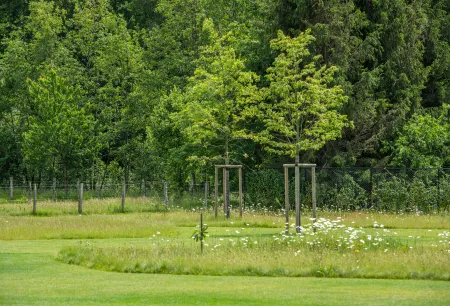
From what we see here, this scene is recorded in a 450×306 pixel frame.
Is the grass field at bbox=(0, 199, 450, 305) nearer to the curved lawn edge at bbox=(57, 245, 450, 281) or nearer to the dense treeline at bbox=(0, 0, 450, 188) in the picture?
the curved lawn edge at bbox=(57, 245, 450, 281)

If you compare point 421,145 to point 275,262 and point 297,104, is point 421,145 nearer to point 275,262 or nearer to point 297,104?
point 297,104

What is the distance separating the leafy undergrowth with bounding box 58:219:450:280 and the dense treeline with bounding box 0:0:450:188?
732 inches

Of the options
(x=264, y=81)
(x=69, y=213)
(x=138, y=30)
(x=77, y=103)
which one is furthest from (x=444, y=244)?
(x=138, y=30)

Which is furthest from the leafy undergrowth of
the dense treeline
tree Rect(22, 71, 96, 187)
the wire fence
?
tree Rect(22, 71, 96, 187)

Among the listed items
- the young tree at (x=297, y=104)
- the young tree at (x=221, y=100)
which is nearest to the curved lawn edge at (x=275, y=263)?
the young tree at (x=297, y=104)

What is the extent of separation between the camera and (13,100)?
234 feet

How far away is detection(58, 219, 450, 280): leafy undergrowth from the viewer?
19.9 m

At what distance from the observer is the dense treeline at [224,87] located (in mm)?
44812

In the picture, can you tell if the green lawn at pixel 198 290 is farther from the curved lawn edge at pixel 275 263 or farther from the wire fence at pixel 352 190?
the wire fence at pixel 352 190

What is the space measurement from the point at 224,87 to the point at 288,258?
2464cm

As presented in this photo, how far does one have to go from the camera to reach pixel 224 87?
45.2 meters

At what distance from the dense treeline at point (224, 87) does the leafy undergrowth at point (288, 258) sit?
18598 mm

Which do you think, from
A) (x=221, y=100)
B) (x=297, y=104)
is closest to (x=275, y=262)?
(x=297, y=104)

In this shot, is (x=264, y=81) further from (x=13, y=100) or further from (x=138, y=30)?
(x=138, y=30)
